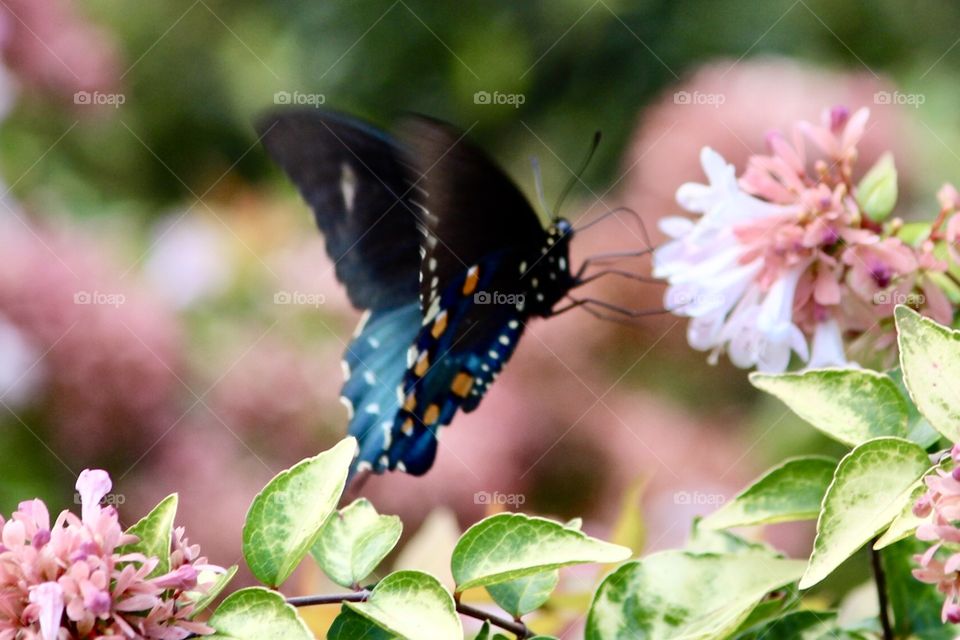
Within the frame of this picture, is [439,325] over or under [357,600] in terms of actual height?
over

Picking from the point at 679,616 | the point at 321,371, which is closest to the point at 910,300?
the point at 679,616

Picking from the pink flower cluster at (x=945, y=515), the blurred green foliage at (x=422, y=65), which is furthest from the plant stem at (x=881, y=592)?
the blurred green foliage at (x=422, y=65)

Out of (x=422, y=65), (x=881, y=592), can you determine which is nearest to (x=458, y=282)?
(x=881, y=592)

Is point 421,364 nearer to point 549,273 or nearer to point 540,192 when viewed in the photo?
point 549,273

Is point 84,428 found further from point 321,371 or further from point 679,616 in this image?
point 679,616

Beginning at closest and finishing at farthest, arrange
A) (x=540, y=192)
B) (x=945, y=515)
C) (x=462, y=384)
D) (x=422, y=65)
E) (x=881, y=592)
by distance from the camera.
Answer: (x=945, y=515) → (x=881, y=592) → (x=462, y=384) → (x=540, y=192) → (x=422, y=65)

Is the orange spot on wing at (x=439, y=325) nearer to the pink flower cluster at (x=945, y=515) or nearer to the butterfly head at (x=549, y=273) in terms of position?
the butterfly head at (x=549, y=273)
